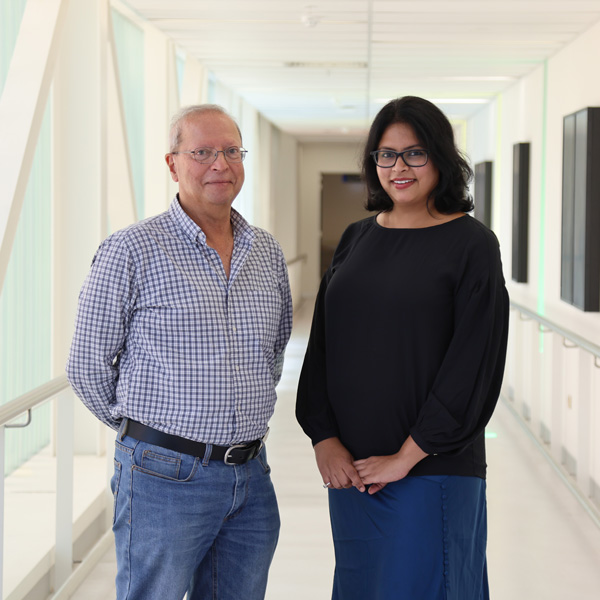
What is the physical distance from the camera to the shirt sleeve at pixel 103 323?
79.4 inches

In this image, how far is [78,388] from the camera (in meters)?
2.11

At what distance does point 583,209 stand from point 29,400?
141 inches

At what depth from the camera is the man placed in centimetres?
203

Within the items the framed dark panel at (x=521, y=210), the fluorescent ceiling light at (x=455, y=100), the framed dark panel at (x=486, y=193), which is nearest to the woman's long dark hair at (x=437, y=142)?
the framed dark panel at (x=521, y=210)

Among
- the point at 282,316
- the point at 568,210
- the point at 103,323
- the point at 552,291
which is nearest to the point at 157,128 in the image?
the point at 568,210

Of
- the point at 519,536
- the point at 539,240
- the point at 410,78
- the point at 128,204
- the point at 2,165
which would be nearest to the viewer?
the point at 2,165

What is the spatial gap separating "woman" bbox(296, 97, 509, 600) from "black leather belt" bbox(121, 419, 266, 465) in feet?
0.72

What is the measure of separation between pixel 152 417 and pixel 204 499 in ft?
0.75

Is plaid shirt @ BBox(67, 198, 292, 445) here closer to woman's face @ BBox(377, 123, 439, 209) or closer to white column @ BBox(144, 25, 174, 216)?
woman's face @ BBox(377, 123, 439, 209)

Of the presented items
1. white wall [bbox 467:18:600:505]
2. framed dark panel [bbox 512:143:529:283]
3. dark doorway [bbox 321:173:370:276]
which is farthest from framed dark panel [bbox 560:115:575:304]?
dark doorway [bbox 321:173:370:276]

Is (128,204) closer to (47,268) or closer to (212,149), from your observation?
(47,268)

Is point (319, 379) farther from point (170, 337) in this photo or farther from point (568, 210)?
point (568, 210)

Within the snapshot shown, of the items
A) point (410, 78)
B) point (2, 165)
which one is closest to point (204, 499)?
point (2, 165)

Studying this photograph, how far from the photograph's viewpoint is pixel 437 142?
6.57 ft
